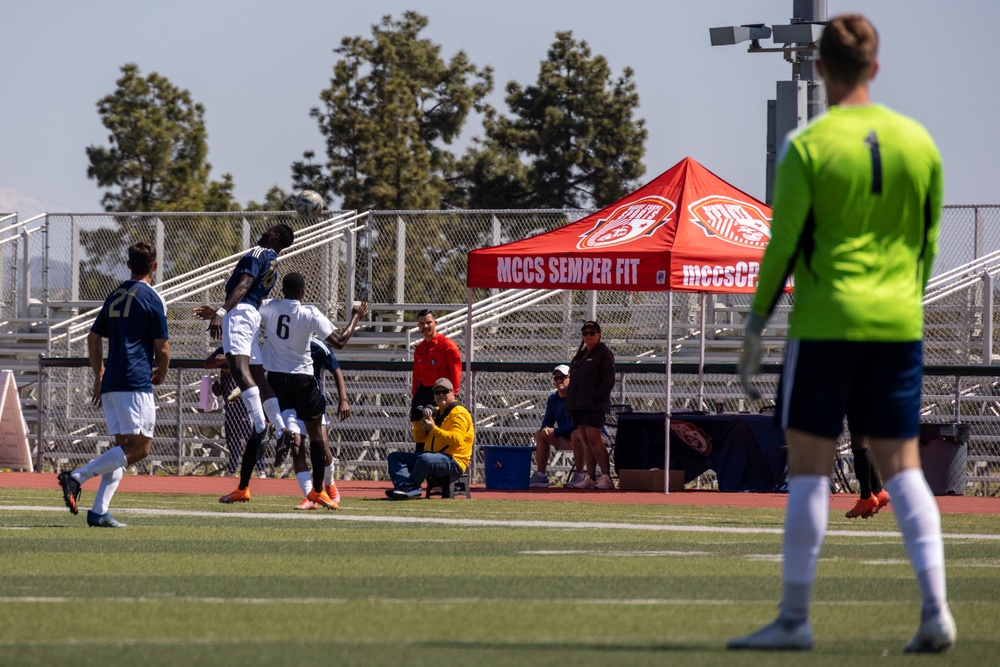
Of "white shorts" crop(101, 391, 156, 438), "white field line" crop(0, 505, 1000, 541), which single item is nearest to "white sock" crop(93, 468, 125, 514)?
"white shorts" crop(101, 391, 156, 438)

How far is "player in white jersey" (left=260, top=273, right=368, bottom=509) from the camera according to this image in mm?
13539

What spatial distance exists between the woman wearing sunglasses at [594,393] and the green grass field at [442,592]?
5953mm

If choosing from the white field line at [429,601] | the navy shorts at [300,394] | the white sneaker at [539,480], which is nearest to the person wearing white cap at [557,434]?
the white sneaker at [539,480]

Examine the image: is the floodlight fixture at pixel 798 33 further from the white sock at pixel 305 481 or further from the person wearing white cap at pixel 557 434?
the white sock at pixel 305 481

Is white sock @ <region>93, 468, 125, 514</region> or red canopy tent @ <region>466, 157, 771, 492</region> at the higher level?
red canopy tent @ <region>466, 157, 771, 492</region>

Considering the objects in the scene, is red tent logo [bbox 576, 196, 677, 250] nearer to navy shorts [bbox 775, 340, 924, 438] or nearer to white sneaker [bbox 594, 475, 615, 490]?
white sneaker [bbox 594, 475, 615, 490]

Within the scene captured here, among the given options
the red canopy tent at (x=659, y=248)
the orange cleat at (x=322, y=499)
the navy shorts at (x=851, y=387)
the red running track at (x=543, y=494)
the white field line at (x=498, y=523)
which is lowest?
the red running track at (x=543, y=494)

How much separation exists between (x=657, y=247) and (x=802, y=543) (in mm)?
11806

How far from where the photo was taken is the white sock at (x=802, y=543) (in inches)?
208

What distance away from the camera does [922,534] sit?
5344 millimetres

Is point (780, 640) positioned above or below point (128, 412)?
below

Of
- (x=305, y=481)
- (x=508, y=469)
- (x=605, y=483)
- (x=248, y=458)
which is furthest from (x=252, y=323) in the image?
(x=605, y=483)

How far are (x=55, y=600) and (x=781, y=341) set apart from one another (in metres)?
18.7

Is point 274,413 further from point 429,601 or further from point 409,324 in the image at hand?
point 409,324
